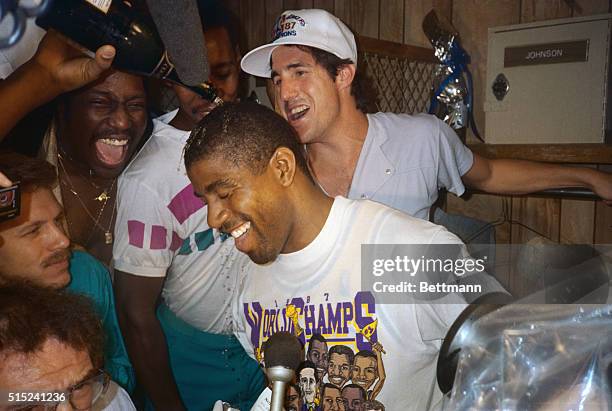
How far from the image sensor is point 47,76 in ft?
3.22

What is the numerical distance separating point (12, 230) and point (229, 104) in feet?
1.34

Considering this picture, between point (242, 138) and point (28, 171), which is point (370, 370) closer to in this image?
point (242, 138)

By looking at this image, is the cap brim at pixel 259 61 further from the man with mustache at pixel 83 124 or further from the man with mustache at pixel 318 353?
the man with mustache at pixel 318 353

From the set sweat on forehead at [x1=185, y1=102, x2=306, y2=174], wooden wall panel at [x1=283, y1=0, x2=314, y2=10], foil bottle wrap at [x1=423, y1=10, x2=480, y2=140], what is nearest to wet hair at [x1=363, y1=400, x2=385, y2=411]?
sweat on forehead at [x1=185, y1=102, x2=306, y2=174]

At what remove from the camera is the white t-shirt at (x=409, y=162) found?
1.17 m

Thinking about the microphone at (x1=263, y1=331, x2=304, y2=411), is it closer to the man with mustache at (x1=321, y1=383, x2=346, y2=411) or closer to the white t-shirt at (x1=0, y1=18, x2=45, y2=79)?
the man with mustache at (x1=321, y1=383, x2=346, y2=411)

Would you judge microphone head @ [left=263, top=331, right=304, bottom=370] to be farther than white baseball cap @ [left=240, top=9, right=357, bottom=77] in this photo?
No

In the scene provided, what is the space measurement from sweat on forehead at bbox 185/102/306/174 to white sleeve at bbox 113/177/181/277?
10 centimetres

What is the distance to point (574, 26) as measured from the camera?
113cm

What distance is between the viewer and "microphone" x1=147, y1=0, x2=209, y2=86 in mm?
1038

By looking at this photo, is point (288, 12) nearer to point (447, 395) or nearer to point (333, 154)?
point (333, 154)

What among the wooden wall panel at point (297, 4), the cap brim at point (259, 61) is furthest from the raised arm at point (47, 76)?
the wooden wall panel at point (297, 4)

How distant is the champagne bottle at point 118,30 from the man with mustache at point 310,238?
13cm

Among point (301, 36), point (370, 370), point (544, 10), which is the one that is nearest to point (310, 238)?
point (370, 370)
